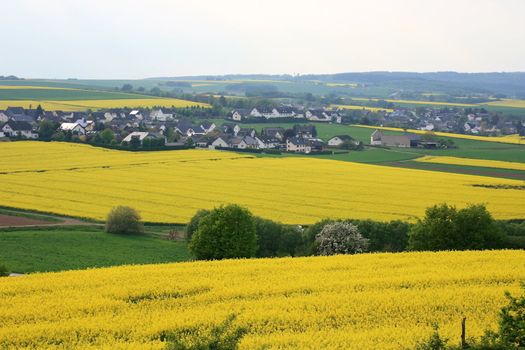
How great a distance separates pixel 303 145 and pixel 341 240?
61.7m

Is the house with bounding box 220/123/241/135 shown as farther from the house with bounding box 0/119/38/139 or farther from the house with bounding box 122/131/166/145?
the house with bounding box 0/119/38/139

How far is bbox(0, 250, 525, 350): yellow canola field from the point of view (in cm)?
1709

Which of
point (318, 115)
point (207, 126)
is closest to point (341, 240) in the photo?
point (207, 126)

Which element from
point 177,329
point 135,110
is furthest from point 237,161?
point 135,110

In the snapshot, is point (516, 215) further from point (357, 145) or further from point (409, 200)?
point (357, 145)

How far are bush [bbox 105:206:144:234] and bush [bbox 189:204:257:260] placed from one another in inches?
370

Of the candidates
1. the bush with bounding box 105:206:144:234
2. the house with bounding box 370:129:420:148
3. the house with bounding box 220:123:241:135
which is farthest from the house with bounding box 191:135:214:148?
the bush with bounding box 105:206:144:234

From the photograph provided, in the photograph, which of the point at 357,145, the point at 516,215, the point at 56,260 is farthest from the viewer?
the point at 357,145

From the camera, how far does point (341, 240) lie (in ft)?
112

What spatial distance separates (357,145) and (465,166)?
920 inches

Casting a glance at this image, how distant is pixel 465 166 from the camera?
74812mm

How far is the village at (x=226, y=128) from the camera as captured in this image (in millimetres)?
94812

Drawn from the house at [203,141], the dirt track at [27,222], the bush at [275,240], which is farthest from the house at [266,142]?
the bush at [275,240]

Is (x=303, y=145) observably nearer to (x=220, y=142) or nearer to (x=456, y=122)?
(x=220, y=142)
